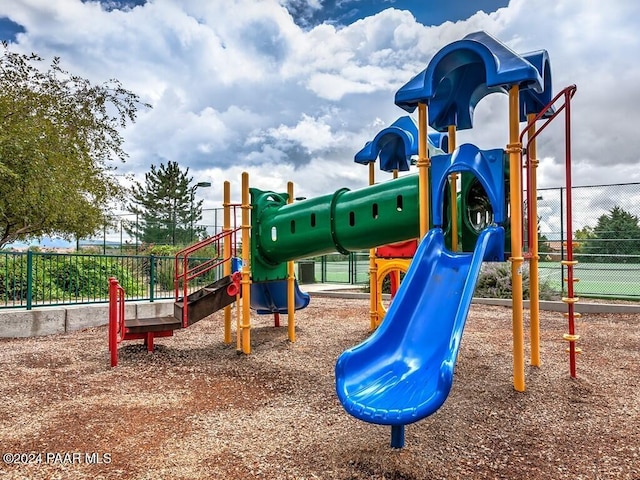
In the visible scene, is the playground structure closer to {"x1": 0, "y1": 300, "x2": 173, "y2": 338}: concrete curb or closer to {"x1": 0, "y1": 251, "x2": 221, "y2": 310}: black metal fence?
{"x1": 0, "y1": 300, "x2": 173, "y2": 338}: concrete curb

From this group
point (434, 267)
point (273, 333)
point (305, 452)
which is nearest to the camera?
point (305, 452)

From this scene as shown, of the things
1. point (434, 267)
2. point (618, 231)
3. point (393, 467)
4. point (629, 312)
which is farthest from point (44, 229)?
point (618, 231)

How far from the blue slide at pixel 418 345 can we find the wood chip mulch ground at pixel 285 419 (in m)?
0.41

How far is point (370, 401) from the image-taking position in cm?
296

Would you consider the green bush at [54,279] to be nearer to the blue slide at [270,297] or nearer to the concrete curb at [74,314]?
the concrete curb at [74,314]

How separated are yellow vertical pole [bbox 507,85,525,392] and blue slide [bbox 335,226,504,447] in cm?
18

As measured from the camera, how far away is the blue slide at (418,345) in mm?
2857

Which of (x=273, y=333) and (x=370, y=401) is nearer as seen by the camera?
(x=370, y=401)

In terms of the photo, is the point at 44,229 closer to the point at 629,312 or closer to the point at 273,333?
the point at 273,333

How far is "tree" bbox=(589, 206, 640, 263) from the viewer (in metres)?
11.6

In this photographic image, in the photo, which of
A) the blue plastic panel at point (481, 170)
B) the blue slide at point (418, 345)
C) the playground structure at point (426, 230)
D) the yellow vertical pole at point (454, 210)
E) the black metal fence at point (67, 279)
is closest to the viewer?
the blue slide at point (418, 345)

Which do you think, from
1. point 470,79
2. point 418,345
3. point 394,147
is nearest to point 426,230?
point 418,345

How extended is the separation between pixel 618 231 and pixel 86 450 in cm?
1299

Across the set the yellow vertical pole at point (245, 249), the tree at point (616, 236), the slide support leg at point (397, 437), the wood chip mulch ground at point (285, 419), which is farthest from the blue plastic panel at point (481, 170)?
the tree at point (616, 236)
